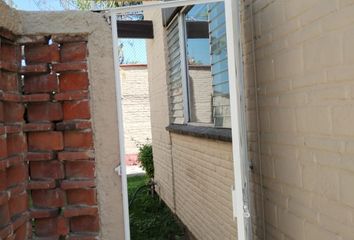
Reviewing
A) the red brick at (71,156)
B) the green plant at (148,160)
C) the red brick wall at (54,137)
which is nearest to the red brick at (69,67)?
the red brick wall at (54,137)

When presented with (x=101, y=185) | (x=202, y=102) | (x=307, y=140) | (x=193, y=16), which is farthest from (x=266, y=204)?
(x=193, y=16)

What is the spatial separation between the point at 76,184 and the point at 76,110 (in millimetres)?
398

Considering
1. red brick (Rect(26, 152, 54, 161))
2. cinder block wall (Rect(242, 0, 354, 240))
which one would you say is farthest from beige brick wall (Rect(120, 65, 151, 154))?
red brick (Rect(26, 152, 54, 161))

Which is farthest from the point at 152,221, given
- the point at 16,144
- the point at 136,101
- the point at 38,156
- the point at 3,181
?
A: the point at 136,101

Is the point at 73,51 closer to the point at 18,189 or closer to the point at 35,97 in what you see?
the point at 35,97

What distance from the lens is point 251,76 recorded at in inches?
114

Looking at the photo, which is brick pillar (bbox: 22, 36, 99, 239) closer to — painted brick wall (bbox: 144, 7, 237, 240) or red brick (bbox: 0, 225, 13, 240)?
red brick (bbox: 0, 225, 13, 240)

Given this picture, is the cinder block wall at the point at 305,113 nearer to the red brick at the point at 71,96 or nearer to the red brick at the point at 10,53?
the red brick at the point at 71,96

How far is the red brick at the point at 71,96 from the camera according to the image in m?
2.27

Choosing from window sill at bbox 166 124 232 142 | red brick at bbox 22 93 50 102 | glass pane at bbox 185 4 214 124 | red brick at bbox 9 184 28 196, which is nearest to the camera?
red brick at bbox 9 184 28 196

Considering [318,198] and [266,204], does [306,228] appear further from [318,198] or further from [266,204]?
[266,204]

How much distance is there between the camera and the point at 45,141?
2.27m

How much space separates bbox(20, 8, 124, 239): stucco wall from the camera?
7.54 feet

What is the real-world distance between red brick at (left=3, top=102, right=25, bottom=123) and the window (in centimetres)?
198
